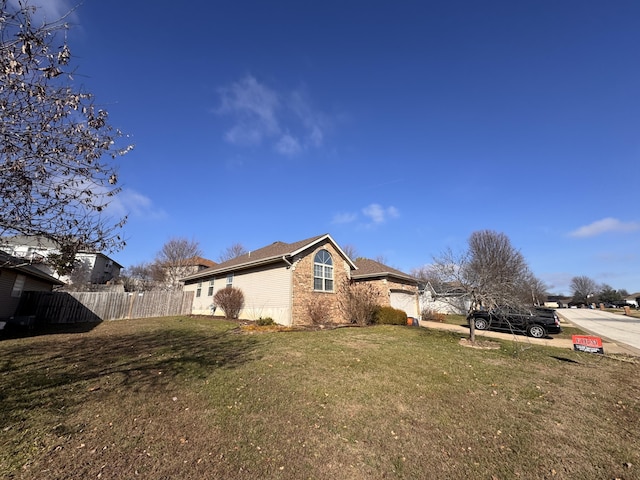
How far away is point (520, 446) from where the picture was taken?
3.86m

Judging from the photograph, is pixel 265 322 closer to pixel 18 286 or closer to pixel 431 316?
pixel 18 286

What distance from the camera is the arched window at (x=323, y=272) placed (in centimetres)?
1709

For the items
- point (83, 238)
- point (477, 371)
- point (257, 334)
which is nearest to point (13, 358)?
point (83, 238)

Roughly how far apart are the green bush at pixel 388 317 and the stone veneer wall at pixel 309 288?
7.68ft

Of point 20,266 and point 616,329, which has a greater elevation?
point 20,266

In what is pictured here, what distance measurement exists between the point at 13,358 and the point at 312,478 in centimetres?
934

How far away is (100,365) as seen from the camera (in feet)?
22.6

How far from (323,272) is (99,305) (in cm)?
1486

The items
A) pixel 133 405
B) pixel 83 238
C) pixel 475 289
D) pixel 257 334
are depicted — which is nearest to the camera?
pixel 133 405

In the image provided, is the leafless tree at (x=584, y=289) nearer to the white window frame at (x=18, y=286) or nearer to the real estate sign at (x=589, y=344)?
the real estate sign at (x=589, y=344)

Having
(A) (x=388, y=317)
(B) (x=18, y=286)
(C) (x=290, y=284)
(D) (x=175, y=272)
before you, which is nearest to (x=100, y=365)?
(C) (x=290, y=284)

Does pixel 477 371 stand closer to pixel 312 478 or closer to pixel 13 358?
pixel 312 478

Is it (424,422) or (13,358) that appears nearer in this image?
(424,422)

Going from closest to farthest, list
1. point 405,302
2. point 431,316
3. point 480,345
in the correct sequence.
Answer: point 480,345, point 405,302, point 431,316
